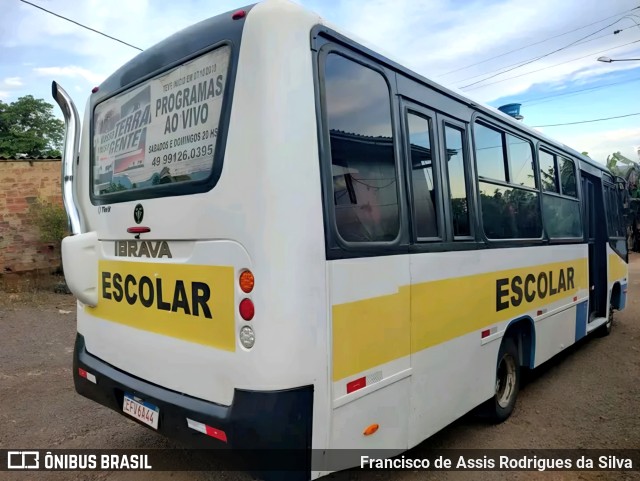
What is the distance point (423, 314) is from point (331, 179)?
1.18 metres

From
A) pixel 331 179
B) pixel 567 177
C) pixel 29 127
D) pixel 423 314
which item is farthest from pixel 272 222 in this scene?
pixel 29 127

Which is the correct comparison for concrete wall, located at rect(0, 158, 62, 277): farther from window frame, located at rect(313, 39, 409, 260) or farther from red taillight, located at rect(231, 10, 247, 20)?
window frame, located at rect(313, 39, 409, 260)

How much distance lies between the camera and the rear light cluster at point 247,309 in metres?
2.37

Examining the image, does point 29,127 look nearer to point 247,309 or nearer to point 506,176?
point 506,176

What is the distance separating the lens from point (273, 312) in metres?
2.31

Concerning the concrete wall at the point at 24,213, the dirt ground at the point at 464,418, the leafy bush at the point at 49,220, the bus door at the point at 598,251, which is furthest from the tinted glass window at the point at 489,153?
the concrete wall at the point at 24,213

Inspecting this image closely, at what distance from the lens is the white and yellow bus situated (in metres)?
2.36

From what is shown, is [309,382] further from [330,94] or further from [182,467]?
[182,467]

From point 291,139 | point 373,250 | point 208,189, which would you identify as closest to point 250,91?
point 291,139

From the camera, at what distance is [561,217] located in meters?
5.71

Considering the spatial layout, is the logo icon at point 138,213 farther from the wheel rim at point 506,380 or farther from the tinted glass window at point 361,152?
→ the wheel rim at point 506,380

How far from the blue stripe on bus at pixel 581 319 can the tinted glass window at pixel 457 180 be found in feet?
11.0

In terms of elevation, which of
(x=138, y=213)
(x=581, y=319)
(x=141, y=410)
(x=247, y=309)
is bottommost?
(x=581, y=319)

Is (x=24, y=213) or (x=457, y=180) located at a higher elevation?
(x=24, y=213)
